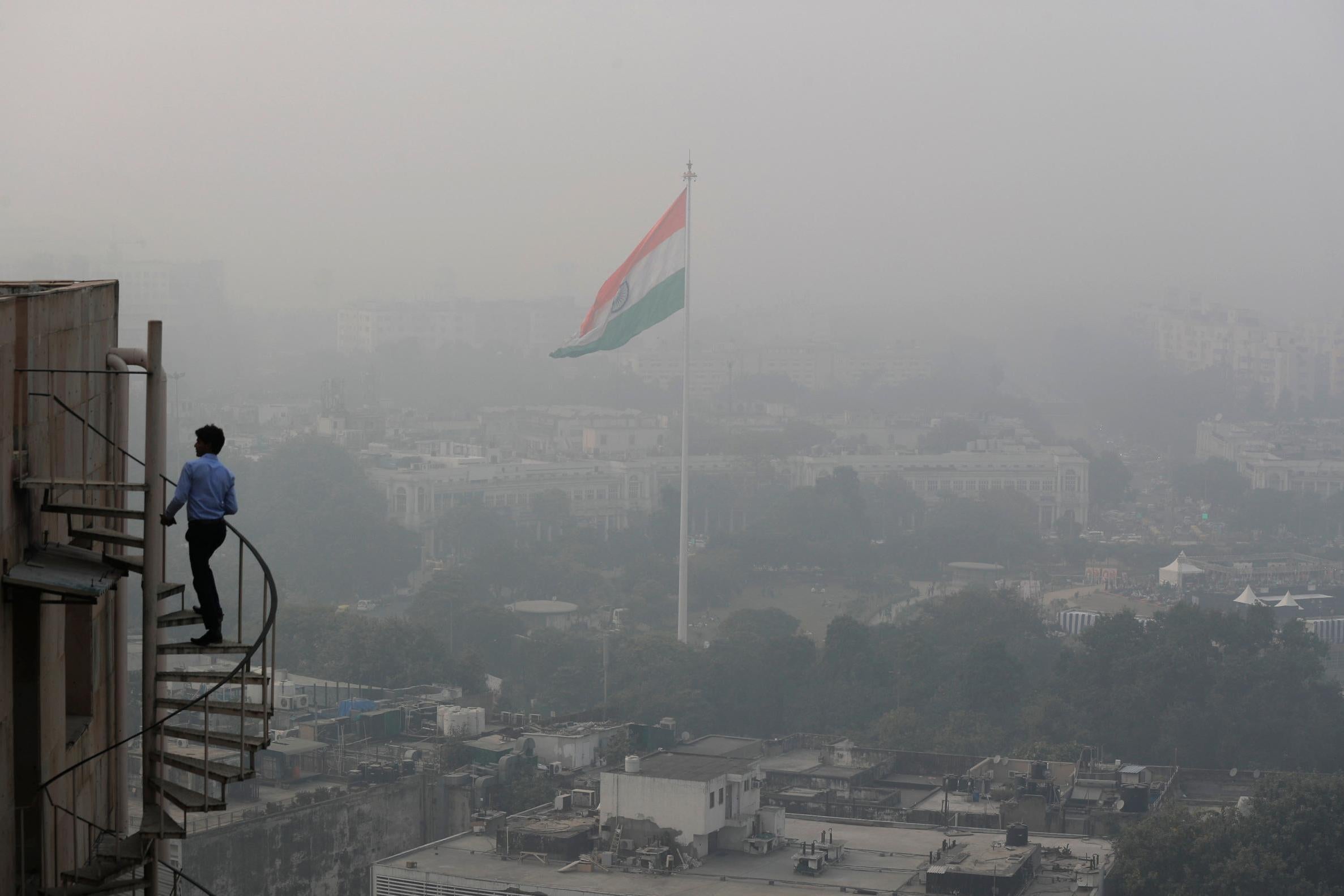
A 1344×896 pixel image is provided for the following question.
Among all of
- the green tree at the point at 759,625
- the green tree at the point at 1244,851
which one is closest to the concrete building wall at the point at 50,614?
the green tree at the point at 1244,851

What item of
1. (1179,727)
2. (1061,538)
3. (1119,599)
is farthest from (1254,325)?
(1179,727)

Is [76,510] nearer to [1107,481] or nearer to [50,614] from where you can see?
[50,614]

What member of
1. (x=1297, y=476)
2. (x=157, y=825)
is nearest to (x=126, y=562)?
(x=157, y=825)

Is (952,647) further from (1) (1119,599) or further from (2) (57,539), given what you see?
(2) (57,539)

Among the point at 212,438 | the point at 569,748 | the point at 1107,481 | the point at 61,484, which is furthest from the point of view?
the point at 1107,481

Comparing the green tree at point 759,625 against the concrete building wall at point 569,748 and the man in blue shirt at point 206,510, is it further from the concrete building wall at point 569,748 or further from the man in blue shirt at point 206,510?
the man in blue shirt at point 206,510
